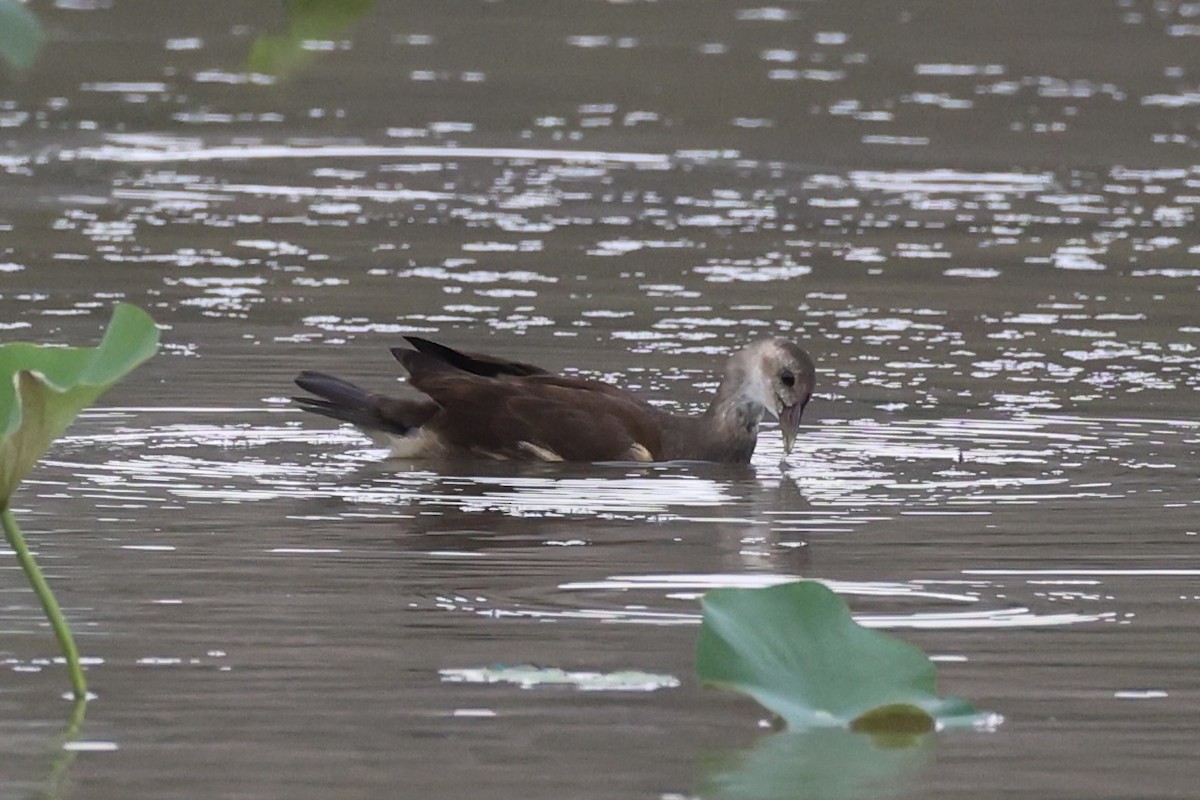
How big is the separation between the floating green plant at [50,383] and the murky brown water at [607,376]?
23.6 inches

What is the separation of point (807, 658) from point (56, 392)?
1.50 meters

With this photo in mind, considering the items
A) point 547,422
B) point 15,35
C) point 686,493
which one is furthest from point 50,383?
point 547,422

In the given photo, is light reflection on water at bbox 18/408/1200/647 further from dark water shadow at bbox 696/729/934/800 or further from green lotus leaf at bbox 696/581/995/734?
green lotus leaf at bbox 696/581/995/734

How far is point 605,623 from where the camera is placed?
6.93 meters

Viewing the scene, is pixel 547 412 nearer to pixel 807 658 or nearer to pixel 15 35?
pixel 807 658

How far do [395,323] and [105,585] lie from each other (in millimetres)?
5169

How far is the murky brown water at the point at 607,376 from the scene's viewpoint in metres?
5.77

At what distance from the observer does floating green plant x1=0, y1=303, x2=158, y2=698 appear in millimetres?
5211

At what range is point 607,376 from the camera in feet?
37.3

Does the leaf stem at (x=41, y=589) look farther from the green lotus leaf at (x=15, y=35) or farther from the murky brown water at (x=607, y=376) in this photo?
the green lotus leaf at (x=15, y=35)

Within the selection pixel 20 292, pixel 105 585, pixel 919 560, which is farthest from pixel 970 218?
pixel 105 585

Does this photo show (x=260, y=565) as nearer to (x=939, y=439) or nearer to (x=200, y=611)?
(x=200, y=611)

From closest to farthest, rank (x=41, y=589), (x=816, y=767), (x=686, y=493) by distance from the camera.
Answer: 1. (x=816, y=767)
2. (x=41, y=589)
3. (x=686, y=493)

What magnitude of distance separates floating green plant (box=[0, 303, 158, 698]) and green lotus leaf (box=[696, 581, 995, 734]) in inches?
47.1
